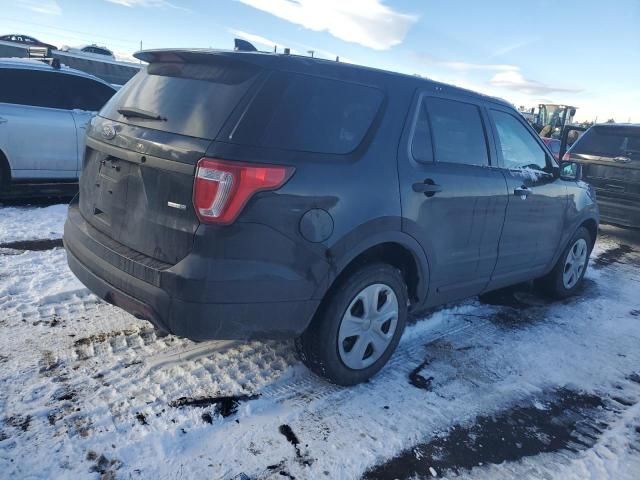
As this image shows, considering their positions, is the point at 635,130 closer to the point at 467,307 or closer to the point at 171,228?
the point at 467,307

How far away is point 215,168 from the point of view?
2398 mm

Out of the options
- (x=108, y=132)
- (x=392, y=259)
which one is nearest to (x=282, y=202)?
(x=392, y=259)

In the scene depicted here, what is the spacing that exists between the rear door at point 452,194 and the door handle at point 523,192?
19 cm

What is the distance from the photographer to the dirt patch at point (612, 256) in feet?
22.2

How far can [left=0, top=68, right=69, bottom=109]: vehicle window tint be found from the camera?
617 cm

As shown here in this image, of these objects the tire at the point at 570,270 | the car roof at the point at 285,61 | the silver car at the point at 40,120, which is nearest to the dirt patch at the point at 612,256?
the tire at the point at 570,270

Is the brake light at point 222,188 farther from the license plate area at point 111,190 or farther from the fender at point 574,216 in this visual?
the fender at point 574,216

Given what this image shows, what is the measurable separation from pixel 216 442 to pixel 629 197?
7.18m

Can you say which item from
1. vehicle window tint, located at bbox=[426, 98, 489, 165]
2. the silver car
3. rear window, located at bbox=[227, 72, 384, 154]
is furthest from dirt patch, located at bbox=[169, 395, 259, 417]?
the silver car

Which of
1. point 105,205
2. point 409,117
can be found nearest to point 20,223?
point 105,205

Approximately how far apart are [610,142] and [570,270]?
3.53 m

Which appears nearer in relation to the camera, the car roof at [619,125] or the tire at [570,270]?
the tire at [570,270]

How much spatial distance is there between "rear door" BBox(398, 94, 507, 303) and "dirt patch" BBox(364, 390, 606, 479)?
3.09ft

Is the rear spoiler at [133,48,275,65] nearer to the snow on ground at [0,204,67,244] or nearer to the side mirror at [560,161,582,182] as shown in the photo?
the snow on ground at [0,204,67,244]
